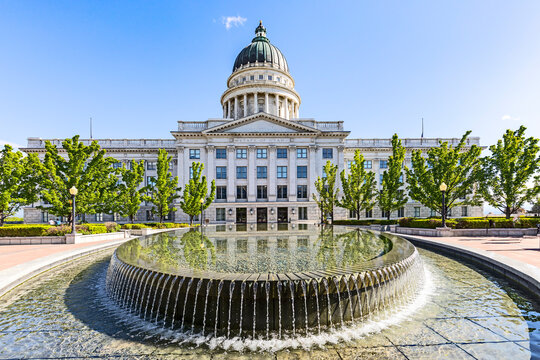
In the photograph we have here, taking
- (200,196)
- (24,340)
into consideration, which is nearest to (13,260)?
(24,340)

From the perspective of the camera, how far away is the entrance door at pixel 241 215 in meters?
44.9

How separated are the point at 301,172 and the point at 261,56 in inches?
1309

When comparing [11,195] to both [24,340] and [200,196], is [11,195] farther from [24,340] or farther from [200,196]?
[24,340]

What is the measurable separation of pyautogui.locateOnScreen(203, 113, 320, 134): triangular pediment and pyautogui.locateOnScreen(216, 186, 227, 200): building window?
393 inches

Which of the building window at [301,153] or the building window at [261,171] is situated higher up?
the building window at [301,153]

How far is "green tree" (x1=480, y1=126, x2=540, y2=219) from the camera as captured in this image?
24.1 meters

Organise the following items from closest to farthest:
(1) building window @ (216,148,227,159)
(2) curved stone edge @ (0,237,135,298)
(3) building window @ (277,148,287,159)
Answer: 1. (2) curved stone edge @ (0,237,135,298)
2. (1) building window @ (216,148,227,159)
3. (3) building window @ (277,148,287,159)

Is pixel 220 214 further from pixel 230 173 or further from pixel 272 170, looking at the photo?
pixel 272 170

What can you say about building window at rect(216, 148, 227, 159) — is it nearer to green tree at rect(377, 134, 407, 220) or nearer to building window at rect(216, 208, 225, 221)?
building window at rect(216, 208, 225, 221)

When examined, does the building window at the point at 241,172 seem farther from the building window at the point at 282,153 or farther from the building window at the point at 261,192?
the building window at the point at 282,153

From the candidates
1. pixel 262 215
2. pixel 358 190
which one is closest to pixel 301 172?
pixel 262 215

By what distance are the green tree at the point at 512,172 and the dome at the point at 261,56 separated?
1943 inches

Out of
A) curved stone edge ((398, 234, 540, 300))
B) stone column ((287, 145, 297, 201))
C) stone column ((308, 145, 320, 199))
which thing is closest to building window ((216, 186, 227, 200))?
stone column ((287, 145, 297, 201))

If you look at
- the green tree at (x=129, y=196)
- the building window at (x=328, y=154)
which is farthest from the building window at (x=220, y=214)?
the building window at (x=328, y=154)
